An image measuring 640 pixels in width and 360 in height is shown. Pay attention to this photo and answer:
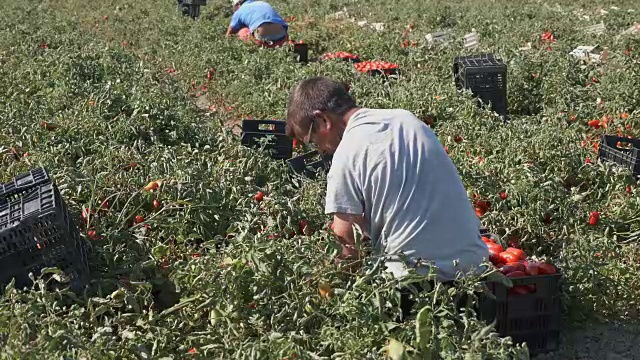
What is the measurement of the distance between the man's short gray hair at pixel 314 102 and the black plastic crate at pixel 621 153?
2752 millimetres

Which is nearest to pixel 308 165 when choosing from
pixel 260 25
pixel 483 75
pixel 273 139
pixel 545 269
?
pixel 273 139

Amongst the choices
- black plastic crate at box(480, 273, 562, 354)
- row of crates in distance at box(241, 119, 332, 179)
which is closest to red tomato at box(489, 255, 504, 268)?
black plastic crate at box(480, 273, 562, 354)

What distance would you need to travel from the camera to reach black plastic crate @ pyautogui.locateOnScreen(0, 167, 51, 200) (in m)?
3.68

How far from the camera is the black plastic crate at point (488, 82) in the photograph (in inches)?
279

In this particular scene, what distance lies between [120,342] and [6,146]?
2.89 m

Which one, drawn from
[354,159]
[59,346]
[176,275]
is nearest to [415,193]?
[354,159]

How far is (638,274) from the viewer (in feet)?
14.1

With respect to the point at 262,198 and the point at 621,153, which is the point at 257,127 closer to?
the point at 262,198

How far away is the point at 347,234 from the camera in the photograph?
332cm

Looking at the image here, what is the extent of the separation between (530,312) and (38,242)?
2.31m

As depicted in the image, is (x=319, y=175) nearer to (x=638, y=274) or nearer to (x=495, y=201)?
(x=495, y=201)

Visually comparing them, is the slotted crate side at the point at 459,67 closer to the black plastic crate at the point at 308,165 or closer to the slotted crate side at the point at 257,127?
the slotted crate side at the point at 257,127

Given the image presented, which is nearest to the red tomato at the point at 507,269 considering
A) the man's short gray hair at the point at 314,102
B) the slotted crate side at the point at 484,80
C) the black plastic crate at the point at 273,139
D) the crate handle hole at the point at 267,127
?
the man's short gray hair at the point at 314,102

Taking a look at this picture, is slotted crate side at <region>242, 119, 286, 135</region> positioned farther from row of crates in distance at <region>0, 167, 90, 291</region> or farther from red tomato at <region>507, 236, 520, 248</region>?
row of crates in distance at <region>0, 167, 90, 291</region>
